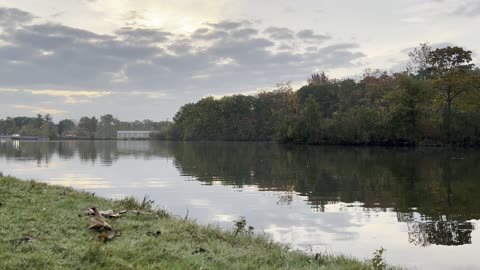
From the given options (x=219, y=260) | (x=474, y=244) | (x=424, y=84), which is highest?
(x=424, y=84)

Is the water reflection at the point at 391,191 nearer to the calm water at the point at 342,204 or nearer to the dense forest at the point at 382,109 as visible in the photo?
the calm water at the point at 342,204

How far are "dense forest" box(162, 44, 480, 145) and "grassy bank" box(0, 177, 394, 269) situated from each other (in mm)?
62817

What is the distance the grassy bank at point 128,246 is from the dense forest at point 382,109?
206ft

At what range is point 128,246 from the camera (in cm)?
663

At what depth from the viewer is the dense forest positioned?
6375cm

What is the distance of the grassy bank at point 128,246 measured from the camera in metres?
5.84

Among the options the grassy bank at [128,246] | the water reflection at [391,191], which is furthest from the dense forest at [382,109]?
the grassy bank at [128,246]

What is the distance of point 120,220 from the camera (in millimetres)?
9047

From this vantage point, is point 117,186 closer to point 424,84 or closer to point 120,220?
point 120,220

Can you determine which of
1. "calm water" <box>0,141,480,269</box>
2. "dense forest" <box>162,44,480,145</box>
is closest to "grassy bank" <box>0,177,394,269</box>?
"calm water" <box>0,141,480,269</box>

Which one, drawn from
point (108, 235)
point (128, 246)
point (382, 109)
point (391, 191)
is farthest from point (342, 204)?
point (382, 109)

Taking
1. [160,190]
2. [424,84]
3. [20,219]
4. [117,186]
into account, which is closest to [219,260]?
[20,219]

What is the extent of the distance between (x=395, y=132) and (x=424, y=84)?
9048mm

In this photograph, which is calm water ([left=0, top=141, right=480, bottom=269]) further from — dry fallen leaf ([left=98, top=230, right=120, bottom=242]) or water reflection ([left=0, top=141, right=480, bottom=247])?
dry fallen leaf ([left=98, top=230, right=120, bottom=242])
